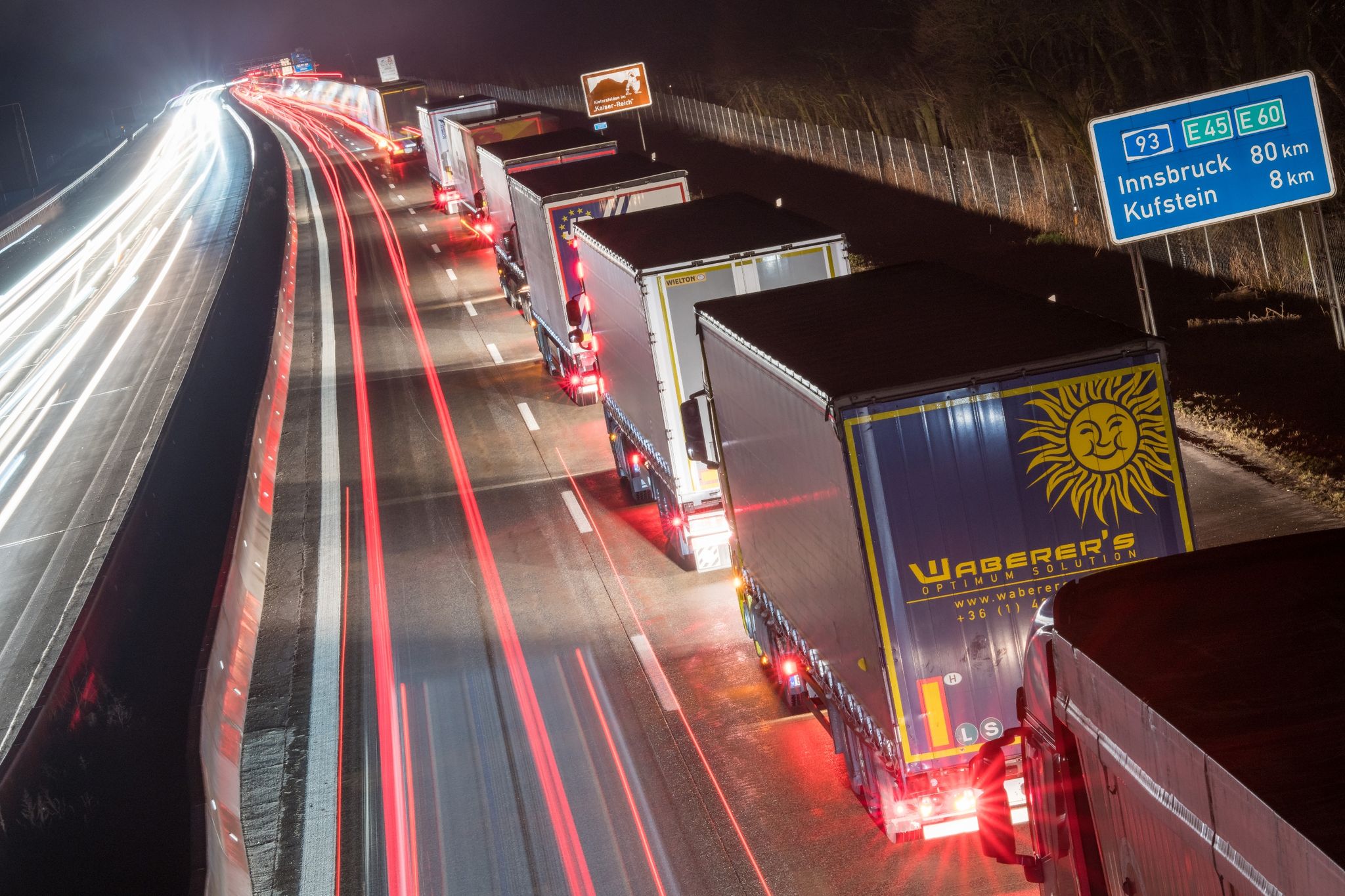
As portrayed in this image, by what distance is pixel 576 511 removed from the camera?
18531 millimetres

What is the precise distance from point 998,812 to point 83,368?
35.6 m

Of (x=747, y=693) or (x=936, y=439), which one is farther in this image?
(x=747, y=693)

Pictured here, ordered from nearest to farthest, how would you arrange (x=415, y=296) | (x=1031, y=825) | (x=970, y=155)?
(x=1031, y=825)
(x=415, y=296)
(x=970, y=155)

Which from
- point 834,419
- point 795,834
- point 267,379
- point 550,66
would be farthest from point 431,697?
point 550,66

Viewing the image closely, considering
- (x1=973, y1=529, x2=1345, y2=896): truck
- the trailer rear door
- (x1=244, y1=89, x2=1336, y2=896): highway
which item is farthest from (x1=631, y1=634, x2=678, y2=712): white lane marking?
(x1=973, y1=529, x2=1345, y2=896): truck

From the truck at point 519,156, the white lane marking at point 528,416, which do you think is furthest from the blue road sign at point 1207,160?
the truck at point 519,156

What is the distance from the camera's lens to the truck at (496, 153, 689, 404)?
74.1ft

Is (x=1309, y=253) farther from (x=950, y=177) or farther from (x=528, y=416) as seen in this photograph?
(x=950, y=177)

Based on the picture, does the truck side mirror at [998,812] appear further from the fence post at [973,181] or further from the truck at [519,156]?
the fence post at [973,181]

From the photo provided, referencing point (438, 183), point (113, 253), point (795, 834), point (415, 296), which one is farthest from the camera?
point (113, 253)

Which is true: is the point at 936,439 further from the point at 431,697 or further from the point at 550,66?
the point at 550,66

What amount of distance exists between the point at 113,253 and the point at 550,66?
77.7 metres

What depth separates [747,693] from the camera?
496 inches

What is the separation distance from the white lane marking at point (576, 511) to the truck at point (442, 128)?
3119 cm
